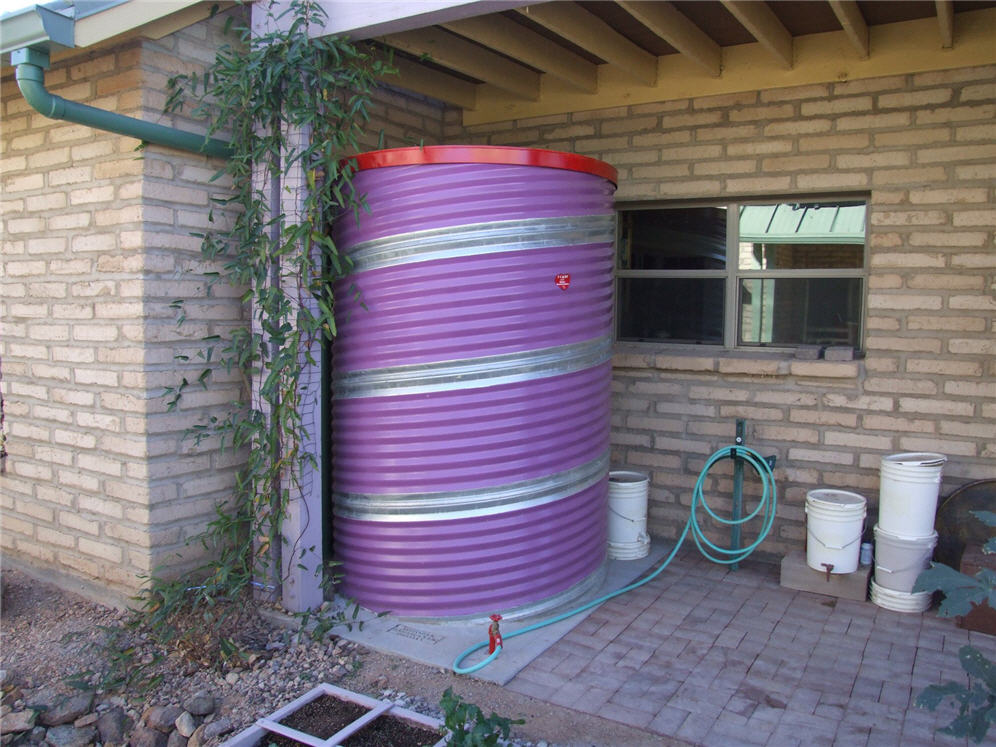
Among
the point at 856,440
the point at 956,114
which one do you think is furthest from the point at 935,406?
the point at 956,114

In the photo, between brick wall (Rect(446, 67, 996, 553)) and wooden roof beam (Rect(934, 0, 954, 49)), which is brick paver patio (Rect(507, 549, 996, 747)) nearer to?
brick wall (Rect(446, 67, 996, 553))

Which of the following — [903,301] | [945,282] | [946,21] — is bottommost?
[903,301]

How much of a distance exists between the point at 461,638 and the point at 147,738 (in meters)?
1.40

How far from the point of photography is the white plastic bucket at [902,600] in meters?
4.22

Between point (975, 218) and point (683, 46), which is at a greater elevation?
point (683, 46)

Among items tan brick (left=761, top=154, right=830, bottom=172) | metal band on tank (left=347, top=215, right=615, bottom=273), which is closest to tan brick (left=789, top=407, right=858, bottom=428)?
tan brick (left=761, top=154, right=830, bottom=172)

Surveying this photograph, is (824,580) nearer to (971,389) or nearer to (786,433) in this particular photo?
(786,433)

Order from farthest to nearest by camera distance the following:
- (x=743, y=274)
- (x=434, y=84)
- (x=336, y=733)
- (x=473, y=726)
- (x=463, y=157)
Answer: (x=434, y=84)
(x=743, y=274)
(x=463, y=157)
(x=336, y=733)
(x=473, y=726)

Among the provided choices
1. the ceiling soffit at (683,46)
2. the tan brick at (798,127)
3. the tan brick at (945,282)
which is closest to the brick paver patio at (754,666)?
the tan brick at (945,282)

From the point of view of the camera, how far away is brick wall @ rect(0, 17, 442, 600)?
3.84 m

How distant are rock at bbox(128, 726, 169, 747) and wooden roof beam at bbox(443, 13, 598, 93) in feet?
11.3

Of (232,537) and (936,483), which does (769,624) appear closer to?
(936,483)

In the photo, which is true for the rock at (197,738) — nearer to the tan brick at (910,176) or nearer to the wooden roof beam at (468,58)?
the wooden roof beam at (468,58)

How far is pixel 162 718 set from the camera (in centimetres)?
311
